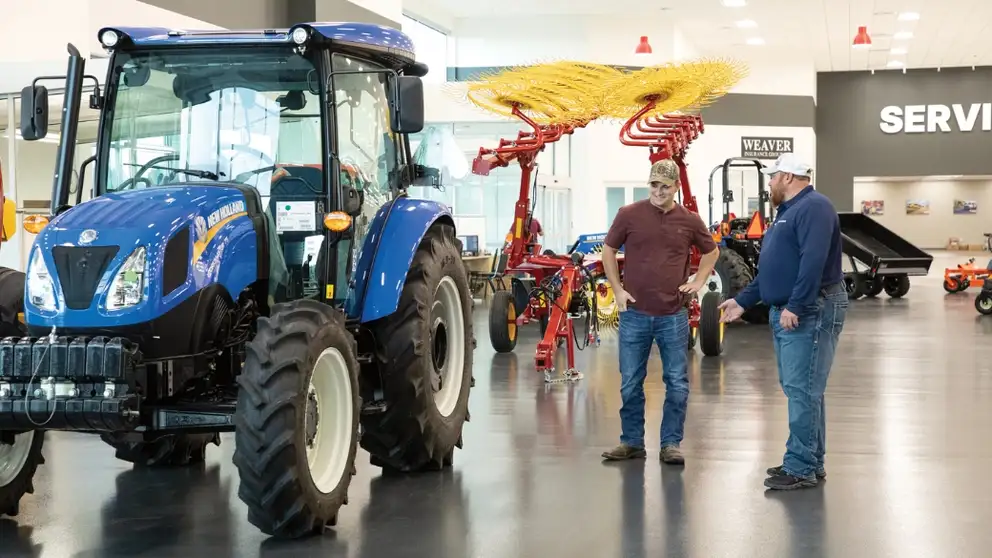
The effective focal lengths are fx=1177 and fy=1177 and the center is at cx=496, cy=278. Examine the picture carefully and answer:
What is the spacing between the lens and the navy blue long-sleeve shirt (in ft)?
15.5

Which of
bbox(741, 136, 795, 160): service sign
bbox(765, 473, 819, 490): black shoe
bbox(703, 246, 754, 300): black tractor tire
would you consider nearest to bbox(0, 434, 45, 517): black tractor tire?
bbox(765, 473, 819, 490): black shoe

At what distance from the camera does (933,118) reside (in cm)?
2920

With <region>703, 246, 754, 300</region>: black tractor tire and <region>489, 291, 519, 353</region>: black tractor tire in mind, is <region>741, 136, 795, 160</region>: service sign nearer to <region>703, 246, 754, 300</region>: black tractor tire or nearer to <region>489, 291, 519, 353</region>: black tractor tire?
<region>703, 246, 754, 300</region>: black tractor tire

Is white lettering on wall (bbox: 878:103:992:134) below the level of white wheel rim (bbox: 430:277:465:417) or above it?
above

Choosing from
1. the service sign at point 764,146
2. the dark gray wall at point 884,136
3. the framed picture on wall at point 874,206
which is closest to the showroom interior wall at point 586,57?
the service sign at point 764,146

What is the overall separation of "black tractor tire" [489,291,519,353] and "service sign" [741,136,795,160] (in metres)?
16.0

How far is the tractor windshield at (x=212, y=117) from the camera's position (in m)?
4.60

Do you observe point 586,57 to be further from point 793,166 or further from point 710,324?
point 793,166

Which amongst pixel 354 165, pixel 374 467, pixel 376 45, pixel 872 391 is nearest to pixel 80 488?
pixel 374 467

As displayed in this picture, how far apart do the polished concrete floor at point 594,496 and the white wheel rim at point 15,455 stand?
0.19m

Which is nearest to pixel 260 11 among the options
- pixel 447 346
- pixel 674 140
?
pixel 674 140

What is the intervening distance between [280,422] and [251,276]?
75 cm

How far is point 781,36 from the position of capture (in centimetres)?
2381

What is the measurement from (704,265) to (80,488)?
9.70 ft
